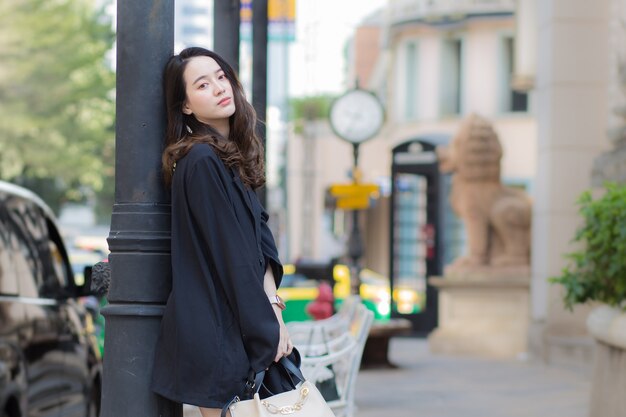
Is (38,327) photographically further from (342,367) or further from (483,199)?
(483,199)

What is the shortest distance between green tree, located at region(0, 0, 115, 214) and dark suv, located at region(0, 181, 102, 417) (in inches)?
1033

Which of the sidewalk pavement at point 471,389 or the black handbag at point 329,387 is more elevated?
the black handbag at point 329,387

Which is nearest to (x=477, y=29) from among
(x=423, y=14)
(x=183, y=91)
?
(x=423, y=14)

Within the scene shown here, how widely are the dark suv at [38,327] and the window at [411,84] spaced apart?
3372cm

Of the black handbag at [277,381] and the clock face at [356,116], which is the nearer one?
the black handbag at [277,381]

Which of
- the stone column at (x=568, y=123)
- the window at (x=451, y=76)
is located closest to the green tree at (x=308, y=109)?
the window at (x=451, y=76)

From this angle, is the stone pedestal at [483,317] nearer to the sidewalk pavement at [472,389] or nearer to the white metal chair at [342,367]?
the sidewalk pavement at [472,389]

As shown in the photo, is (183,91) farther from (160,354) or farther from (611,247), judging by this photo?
(611,247)

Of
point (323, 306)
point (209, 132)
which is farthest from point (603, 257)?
point (323, 306)

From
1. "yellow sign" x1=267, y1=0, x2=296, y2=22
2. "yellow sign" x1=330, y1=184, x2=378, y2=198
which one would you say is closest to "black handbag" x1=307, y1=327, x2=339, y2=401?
"yellow sign" x1=330, y1=184, x2=378, y2=198

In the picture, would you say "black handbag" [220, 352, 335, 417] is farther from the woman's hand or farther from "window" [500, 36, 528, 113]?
"window" [500, 36, 528, 113]

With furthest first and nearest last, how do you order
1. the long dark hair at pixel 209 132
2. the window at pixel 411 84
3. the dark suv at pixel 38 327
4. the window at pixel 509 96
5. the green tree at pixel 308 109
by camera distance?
the green tree at pixel 308 109 → the window at pixel 411 84 → the window at pixel 509 96 → the dark suv at pixel 38 327 → the long dark hair at pixel 209 132

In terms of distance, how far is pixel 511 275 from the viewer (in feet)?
59.1

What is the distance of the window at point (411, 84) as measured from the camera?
135 feet
